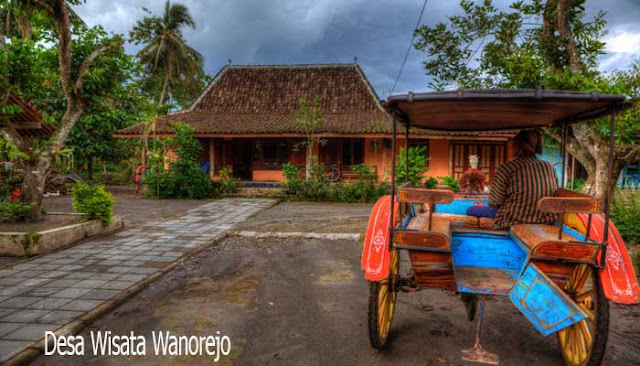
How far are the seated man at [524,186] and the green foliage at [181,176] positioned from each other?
12.3 m

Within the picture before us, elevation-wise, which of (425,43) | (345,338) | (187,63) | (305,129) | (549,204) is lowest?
(345,338)

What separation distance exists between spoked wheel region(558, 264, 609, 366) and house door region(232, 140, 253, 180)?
55.6ft

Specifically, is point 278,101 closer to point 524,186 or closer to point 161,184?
point 161,184

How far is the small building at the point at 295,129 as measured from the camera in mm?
15414

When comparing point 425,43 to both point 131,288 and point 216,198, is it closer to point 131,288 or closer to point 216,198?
point 131,288

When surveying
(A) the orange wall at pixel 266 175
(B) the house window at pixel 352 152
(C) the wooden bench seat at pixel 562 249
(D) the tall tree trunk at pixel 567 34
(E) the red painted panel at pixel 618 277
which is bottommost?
(E) the red painted panel at pixel 618 277

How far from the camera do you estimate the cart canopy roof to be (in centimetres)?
240

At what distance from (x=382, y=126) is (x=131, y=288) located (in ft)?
40.3

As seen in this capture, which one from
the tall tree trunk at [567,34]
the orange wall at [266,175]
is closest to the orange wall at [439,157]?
the orange wall at [266,175]

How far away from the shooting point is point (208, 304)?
3934 millimetres

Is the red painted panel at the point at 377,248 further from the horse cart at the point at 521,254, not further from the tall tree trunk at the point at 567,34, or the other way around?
the tall tree trunk at the point at 567,34

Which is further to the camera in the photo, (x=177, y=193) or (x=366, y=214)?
(x=177, y=193)

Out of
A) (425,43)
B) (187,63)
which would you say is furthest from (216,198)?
(187,63)

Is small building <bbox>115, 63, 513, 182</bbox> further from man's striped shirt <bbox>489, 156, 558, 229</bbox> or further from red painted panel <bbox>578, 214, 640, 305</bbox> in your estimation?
red painted panel <bbox>578, 214, 640, 305</bbox>
